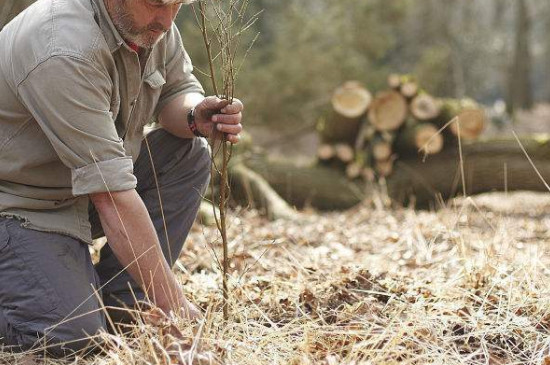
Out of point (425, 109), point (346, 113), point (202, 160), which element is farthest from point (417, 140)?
point (202, 160)

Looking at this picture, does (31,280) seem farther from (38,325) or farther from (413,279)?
(413,279)

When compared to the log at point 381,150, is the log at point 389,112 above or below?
above

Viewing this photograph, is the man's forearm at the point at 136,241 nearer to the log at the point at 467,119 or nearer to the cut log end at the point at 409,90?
→ the log at the point at 467,119

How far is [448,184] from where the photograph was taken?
6.25 metres

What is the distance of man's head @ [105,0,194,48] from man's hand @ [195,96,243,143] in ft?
1.12

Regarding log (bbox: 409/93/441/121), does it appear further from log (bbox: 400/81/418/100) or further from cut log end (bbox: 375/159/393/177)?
cut log end (bbox: 375/159/393/177)

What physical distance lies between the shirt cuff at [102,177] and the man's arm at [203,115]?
0.41m

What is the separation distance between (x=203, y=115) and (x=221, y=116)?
7.6 inches

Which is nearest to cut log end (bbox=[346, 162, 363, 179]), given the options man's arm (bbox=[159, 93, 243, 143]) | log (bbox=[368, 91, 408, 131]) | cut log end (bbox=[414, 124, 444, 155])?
log (bbox=[368, 91, 408, 131])

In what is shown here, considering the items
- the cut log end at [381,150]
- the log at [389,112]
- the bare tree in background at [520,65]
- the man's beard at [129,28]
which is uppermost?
the man's beard at [129,28]

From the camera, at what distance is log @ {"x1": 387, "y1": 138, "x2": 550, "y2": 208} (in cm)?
608

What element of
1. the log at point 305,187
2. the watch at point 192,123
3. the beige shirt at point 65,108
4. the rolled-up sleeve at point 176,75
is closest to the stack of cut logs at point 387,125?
the log at point 305,187

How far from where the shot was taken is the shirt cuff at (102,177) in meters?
2.20

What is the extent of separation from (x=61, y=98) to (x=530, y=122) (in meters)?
15.6
